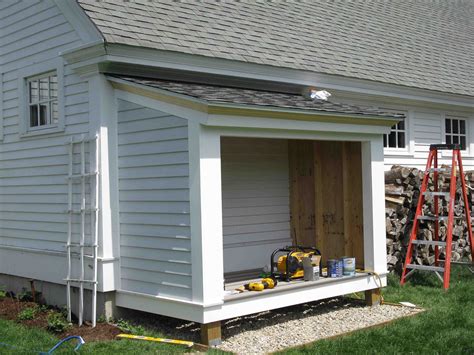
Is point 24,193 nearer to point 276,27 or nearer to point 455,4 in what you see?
point 276,27

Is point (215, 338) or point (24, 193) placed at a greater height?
point (24, 193)

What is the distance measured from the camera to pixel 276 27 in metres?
11.2

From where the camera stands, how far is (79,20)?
816 cm

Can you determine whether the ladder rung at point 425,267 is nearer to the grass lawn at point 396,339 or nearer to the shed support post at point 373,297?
the grass lawn at point 396,339

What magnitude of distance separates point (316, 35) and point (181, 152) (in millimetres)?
5736

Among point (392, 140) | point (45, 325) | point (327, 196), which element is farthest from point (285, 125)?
point (392, 140)

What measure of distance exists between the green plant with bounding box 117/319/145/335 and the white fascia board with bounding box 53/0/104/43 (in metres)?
3.36

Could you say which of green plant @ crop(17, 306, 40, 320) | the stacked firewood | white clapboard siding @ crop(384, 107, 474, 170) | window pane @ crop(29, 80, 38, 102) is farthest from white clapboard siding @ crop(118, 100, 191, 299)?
white clapboard siding @ crop(384, 107, 474, 170)

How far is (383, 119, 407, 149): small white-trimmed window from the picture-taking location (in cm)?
1220

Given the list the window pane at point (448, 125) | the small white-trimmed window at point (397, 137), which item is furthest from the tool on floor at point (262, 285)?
the window pane at point (448, 125)

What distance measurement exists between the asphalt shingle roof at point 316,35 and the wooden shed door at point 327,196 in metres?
1.41

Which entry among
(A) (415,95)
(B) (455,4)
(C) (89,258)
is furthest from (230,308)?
(B) (455,4)

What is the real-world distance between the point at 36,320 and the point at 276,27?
623cm

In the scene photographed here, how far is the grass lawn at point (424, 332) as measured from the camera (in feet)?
21.8
